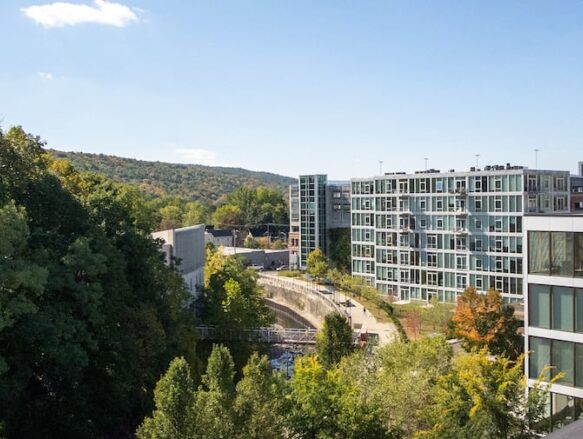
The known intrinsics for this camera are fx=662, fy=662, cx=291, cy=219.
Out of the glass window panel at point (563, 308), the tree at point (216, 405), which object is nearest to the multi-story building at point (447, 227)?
the glass window panel at point (563, 308)

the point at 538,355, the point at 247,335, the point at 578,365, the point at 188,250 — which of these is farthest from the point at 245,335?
the point at 578,365

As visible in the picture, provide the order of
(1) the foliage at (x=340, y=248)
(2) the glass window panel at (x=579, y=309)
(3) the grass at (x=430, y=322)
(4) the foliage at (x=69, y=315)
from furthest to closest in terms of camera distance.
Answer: (1) the foliage at (x=340, y=248) < (3) the grass at (x=430, y=322) < (2) the glass window panel at (x=579, y=309) < (4) the foliage at (x=69, y=315)

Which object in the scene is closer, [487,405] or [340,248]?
[487,405]

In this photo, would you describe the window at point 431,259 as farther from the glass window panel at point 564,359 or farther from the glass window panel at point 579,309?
the glass window panel at point 579,309

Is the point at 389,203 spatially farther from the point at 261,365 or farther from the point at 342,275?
the point at 261,365

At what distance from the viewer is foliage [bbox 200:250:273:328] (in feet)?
153

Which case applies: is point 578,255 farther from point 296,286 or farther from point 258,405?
point 296,286

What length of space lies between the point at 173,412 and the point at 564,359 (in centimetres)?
1422

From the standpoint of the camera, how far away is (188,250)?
177 feet

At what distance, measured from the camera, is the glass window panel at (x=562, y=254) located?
72.7ft

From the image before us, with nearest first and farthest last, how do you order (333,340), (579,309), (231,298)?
1. (579,309)
2. (333,340)
3. (231,298)

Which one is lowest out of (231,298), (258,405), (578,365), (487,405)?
(231,298)

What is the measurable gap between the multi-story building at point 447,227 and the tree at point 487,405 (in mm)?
41662

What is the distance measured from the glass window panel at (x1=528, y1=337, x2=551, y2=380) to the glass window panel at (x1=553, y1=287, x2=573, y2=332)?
31.1 inches
